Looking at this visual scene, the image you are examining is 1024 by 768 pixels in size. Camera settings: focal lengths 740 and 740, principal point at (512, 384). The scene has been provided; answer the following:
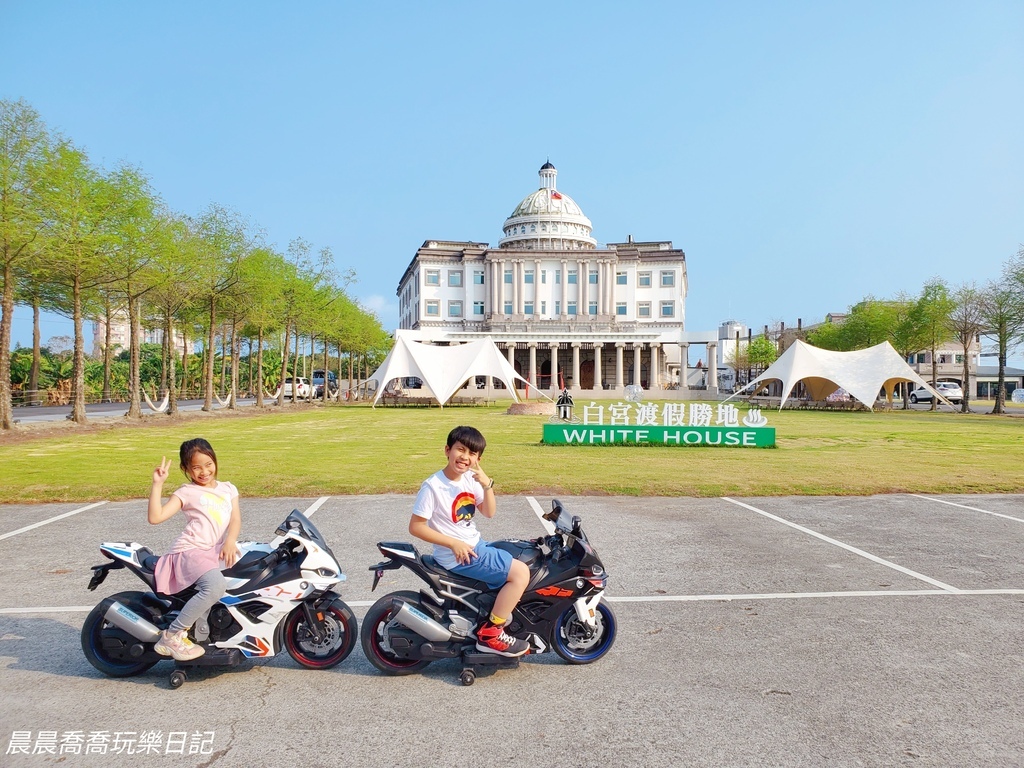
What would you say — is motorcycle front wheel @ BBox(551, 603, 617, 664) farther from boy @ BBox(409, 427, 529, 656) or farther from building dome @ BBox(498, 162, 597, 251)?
building dome @ BBox(498, 162, 597, 251)

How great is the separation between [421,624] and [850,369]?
43960 mm

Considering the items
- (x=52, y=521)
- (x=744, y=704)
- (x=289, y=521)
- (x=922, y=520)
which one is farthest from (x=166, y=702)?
(x=922, y=520)

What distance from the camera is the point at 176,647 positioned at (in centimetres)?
446

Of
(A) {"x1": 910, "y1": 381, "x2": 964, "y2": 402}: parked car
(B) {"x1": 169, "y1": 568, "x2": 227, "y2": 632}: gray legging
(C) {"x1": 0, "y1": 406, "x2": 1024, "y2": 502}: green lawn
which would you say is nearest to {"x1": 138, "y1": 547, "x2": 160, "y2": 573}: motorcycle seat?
(B) {"x1": 169, "y1": 568, "x2": 227, "y2": 632}: gray legging

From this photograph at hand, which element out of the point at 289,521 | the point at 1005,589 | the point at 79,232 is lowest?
the point at 1005,589

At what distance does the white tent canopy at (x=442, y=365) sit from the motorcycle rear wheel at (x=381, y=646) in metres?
38.0

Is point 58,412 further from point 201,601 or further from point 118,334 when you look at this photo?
point 118,334

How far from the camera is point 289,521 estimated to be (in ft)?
15.3

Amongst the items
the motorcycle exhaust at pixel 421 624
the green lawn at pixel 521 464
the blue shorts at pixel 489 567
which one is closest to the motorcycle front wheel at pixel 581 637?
the blue shorts at pixel 489 567

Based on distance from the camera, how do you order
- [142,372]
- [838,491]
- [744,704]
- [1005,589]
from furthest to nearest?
[142,372]
[838,491]
[1005,589]
[744,704]

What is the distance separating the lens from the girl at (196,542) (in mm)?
4469

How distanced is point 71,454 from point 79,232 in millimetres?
8478

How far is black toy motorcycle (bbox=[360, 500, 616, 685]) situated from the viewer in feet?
15.3

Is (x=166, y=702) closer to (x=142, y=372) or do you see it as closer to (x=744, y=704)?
(x=744, y=704)
